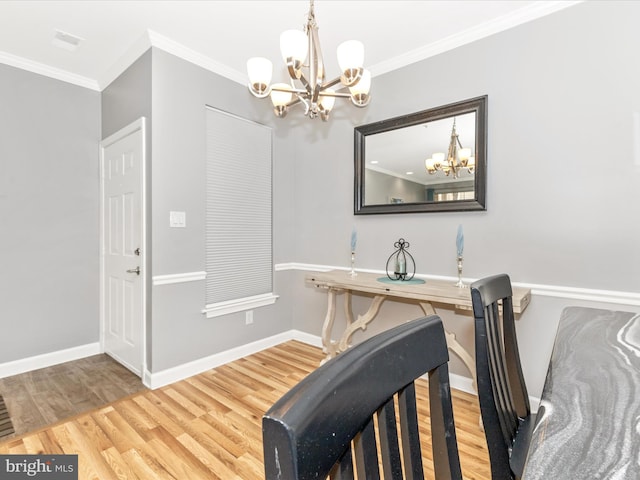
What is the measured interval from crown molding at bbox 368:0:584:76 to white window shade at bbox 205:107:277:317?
1338 millimetres

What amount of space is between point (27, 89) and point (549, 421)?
13.1 ft

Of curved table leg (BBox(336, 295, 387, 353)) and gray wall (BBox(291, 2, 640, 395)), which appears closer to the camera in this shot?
gray wall (BBox(291, 2, 640, 395))

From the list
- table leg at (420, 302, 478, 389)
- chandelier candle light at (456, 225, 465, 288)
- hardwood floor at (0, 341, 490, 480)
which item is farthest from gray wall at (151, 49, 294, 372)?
chandelier candle light at (456, 225, 465, 288)

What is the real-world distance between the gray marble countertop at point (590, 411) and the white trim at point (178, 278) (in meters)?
2.45

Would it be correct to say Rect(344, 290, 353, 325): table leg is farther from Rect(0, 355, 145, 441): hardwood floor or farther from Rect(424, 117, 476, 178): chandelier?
Rect(0, 355, 145, 441): hardwood floor

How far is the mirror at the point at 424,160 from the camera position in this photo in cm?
236

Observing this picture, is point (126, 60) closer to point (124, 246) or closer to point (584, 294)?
point (124, 246)

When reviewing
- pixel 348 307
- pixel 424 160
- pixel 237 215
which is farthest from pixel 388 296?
pixel 237 215

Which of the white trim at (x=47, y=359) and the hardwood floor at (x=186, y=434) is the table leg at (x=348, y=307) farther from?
the white trim at (x=47, y=359)

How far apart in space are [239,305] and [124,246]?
1.12 meters

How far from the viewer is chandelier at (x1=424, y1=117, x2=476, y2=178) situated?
2389mm

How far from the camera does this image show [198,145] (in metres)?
2.75

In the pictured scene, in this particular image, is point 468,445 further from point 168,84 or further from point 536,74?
point 168,84

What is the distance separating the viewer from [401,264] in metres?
2.60
